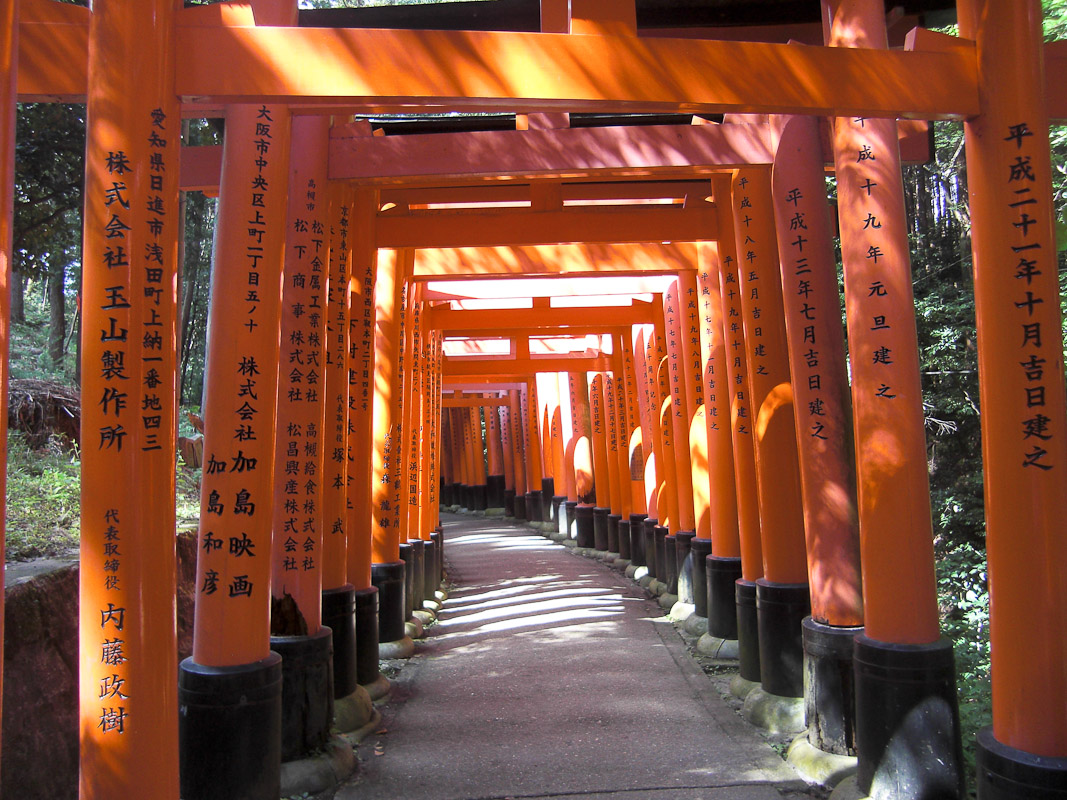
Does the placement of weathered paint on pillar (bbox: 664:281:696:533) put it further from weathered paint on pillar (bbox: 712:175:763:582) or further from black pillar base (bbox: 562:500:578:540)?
black pillar base (bbox: 562:500:578:540)

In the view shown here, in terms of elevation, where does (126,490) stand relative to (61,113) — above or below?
below

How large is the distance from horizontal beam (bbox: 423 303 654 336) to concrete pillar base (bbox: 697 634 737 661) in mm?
4972

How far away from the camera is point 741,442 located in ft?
20.1

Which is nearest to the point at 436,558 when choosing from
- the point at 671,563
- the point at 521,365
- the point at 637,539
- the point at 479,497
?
the point at 671,563

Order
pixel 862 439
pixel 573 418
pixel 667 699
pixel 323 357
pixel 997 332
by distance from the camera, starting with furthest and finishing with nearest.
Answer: pixel 573 418 < pixel 667 699 < pixel 323 357 < pixel 862 439 < pixel 997 332

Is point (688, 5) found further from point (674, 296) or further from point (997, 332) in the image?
point (674, 296)

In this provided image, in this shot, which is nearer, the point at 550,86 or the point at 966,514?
the point at 550,86

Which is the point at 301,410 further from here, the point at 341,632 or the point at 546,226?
the point at 546,226

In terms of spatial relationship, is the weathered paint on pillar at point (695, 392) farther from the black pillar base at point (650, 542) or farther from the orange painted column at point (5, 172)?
the orange painted column at point (5, 172)

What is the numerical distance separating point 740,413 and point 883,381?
95.2 inches

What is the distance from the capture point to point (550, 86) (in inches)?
121

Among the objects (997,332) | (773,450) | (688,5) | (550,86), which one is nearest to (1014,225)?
(997,332)

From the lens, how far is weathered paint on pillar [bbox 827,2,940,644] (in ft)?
11.9

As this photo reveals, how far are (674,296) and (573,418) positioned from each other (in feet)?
26.5
